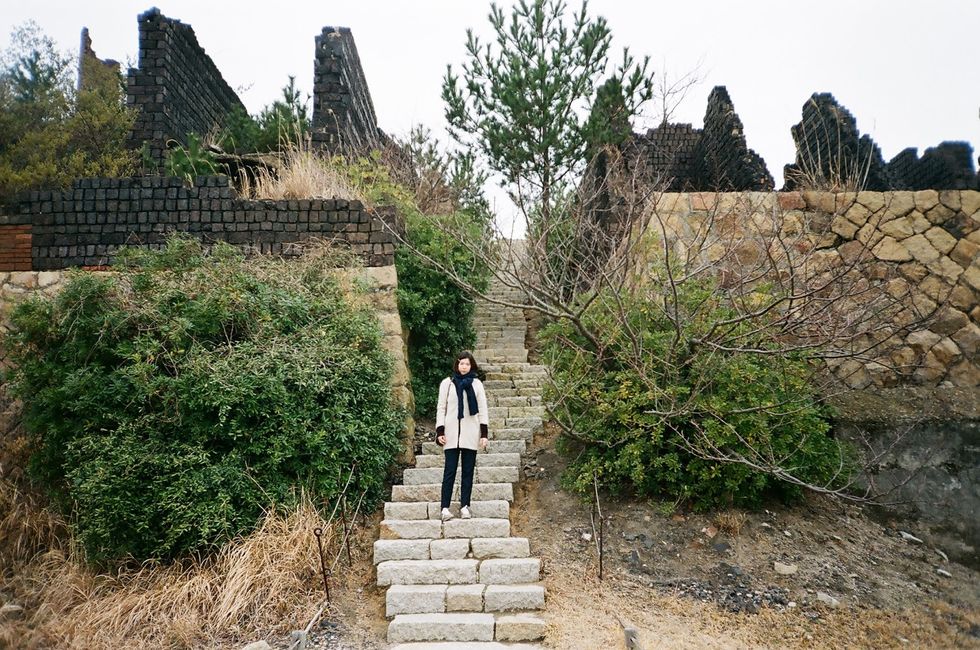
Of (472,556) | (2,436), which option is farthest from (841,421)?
(2,436)

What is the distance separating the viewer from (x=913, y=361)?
8812 mm

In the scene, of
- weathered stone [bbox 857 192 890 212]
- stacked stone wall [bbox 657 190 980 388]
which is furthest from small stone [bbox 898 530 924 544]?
weathered stone [bbox 857 192 890 212]

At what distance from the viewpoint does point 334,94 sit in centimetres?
1148

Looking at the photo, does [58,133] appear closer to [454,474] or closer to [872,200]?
[454,474]

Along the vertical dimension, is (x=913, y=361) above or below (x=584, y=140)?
below

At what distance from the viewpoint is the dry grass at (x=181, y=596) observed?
499 cm

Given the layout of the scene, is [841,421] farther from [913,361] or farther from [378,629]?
[378,629]

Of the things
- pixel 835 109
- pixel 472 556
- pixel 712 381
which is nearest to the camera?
pixel 472 556

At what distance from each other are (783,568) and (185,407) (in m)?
5.24

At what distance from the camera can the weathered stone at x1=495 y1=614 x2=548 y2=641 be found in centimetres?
493

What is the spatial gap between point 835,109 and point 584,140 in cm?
405

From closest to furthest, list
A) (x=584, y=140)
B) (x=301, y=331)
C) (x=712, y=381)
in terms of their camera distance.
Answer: (x=712, y=381)
(x=301, y=331)
(x=584, y=140)

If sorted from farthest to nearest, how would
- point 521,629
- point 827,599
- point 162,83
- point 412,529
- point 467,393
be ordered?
point 162,83, point 467,393, point 412,529, point 827,599, point 521,629

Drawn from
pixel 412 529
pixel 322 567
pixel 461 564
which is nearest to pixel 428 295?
pixel 412 529
